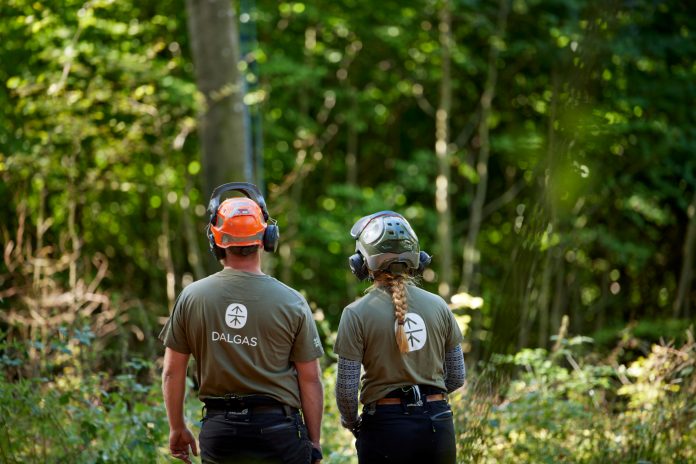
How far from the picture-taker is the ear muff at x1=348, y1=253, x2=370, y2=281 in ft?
14.8

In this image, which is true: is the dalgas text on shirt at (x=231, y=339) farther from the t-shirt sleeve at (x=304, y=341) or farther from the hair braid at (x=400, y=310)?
the hair braid at (x=400, y=310)

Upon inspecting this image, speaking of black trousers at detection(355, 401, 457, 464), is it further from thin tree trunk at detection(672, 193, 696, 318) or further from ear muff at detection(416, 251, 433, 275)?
thin tree trunk at detection(672, 193, 696, 318)

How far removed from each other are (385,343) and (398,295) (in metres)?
0.22

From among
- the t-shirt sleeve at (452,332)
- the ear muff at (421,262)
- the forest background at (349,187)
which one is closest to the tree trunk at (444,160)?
the forest background at (349,187)

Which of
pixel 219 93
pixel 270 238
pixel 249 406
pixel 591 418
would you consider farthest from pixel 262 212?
pixel 219 93

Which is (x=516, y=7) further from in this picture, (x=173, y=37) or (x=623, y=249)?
(x=173, y=37)

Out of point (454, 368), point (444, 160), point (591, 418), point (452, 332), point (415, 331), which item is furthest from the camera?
point (444, 160)

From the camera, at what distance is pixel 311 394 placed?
433cm

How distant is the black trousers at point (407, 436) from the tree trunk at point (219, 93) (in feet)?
22.9

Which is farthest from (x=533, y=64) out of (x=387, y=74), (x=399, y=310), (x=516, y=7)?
(x=399, y=310)

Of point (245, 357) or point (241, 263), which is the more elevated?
point (241, 263)

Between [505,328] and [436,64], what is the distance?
20250mm

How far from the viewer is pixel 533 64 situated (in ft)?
70.5

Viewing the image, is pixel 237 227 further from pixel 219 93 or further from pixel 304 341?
pixel 219 93
